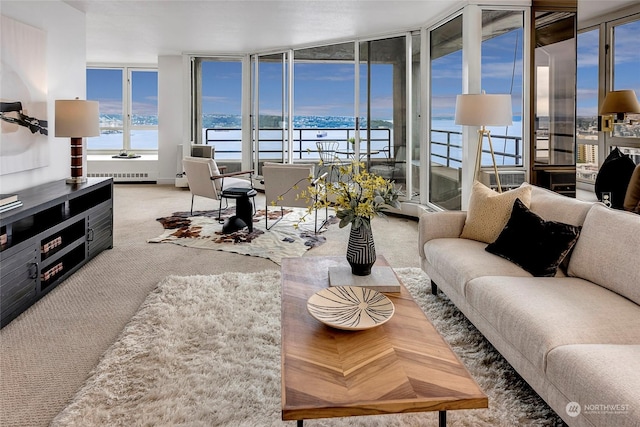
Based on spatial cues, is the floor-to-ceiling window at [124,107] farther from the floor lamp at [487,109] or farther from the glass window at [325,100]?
the floor lamp at [487,109]

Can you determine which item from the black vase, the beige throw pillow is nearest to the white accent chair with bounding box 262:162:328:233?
the beige throw pillow

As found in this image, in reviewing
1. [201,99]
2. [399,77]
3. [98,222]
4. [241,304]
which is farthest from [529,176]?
[201,99]

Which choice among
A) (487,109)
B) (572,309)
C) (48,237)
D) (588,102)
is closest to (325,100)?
(487,109)

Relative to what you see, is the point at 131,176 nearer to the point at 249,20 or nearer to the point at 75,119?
the point at 249,20

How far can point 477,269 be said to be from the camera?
8.59ft

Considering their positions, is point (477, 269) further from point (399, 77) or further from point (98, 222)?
point (399, 77)

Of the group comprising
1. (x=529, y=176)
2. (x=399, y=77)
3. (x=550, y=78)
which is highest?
(x=399, y=77)

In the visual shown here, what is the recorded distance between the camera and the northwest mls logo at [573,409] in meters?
1.57

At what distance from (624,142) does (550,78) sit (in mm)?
1600

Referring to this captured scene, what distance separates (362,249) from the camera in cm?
242

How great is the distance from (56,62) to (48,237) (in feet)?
6.31

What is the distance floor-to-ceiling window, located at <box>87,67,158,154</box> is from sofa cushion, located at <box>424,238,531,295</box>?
336 inches

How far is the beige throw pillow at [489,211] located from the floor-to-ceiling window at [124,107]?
8.56 m

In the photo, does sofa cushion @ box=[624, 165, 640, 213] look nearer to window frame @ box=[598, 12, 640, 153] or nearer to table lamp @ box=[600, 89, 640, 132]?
window frame @ box=[598, 12, 640, 153]
